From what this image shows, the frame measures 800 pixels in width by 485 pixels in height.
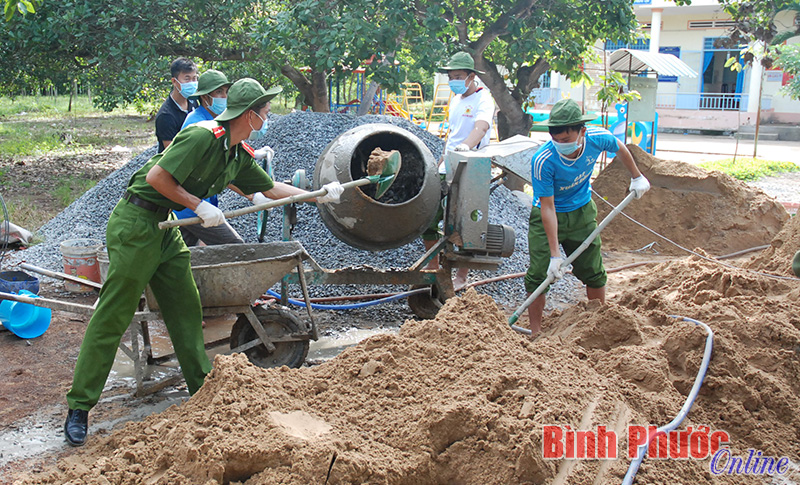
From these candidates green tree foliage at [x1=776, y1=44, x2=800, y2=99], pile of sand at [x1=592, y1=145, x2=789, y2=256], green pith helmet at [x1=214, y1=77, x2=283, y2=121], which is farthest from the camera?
green tree foliage at [x1=776, y1=44, x2=800, y2=99]

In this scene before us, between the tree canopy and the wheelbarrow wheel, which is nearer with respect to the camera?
the wheelbarrow wheel

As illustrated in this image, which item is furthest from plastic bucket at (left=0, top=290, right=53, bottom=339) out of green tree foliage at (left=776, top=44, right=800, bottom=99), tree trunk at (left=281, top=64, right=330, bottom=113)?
green tree foliage at (left=776, top=44, right=800, bottom=99)

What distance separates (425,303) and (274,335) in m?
1.47

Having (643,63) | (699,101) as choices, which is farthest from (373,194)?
(699,101)

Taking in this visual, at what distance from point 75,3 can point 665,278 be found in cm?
660

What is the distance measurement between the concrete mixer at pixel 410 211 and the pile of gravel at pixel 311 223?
63cm

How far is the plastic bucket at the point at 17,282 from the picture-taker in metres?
4.52

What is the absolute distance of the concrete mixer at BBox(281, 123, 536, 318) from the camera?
4.48m

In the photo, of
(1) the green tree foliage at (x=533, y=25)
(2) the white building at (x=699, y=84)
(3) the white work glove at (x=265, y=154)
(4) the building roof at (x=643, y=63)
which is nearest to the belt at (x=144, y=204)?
(3) the white work glove at (x=265, y=154)

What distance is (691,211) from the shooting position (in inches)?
281

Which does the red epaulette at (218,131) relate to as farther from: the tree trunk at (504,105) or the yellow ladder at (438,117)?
the yellow ladder at (438,117)

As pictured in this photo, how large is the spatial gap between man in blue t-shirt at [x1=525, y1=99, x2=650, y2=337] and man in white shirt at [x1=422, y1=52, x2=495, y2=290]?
1158mm

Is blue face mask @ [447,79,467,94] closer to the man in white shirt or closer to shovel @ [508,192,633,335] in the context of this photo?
the man in white shirt

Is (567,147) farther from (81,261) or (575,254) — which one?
(81,261)
